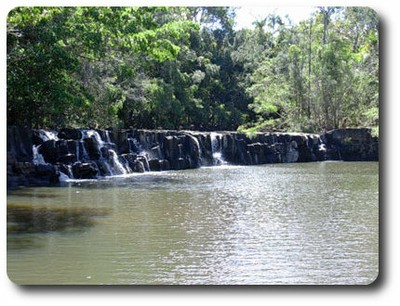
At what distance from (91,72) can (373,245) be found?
8247 mm

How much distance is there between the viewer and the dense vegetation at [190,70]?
8.85 meters

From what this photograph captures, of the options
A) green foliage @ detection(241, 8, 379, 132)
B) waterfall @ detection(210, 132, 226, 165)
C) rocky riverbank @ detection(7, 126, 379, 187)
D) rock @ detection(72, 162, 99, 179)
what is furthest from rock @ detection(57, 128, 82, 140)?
green foliage @ detection(241, 8, 379, 132)

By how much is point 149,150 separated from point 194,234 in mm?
9033

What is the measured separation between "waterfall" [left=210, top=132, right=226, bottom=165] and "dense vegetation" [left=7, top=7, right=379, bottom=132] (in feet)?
6.77

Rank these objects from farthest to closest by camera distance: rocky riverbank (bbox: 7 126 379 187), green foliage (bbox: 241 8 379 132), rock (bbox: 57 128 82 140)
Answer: green foliage (bbox: 241 8 379 132) < rock (bbox: 57 128 82 140) < rocky riverbank (bbox: 7 126 379 187)

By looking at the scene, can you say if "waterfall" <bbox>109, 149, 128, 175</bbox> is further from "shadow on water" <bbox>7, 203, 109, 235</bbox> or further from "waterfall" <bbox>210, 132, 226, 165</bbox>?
"shadow on water" <bbox>7, 203, 109, 235</bbox>

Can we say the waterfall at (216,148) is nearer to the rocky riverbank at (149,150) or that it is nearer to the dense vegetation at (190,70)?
the rocky riverbank at (149,150)

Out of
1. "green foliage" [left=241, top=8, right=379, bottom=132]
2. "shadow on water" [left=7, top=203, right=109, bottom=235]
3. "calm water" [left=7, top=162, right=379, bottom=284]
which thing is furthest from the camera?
"green foliage" [left=241, top=8, right=379, bottom=132]

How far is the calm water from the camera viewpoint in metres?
4.79

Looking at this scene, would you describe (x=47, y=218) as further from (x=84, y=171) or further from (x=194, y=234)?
(x=84, y=171)

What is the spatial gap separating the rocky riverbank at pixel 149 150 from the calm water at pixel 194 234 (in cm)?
117
